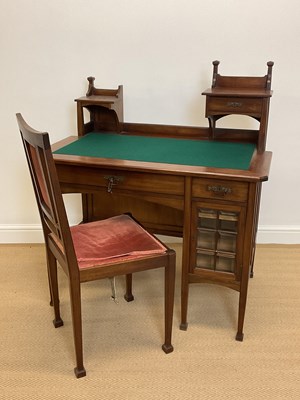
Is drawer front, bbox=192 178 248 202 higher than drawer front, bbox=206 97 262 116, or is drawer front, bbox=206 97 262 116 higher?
drawer front, bbox=206 97 262 116

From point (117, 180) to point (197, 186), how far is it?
0.35 m

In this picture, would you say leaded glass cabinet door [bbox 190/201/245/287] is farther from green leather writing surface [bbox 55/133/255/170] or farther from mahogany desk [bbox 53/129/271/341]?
green leather writing surface [bbox 55/133/255/170]

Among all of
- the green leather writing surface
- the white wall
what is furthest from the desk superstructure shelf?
the white wall

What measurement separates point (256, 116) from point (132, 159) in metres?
0.65

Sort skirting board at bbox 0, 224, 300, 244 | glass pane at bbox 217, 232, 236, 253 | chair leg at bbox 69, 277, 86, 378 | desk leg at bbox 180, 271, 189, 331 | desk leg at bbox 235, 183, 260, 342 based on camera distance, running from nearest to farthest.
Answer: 1. chair leg at bbox 69, 277, 86, 378
2. desk leg at bbox 235, 183, 260, 342
3. glass pane at bbox 217, 232, 236, 253
4. desk leg at bbox 180, 271, 189, 331
5. skirting board at bbox 0, 224, 300, 244

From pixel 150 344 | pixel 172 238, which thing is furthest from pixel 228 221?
pixel 172 238

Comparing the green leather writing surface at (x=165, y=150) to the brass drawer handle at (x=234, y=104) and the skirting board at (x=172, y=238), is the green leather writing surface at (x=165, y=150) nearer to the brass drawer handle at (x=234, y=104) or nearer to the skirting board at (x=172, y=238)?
the brass drawer handle at (x=234, y=104)

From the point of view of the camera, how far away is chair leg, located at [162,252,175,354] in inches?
69.2

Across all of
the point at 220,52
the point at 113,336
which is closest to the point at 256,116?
the point at 220,52

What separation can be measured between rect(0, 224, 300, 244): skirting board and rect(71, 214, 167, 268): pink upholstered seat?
37.2 inches

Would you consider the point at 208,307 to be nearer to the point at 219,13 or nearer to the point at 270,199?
the point at 270,199

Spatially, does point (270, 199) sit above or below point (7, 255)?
above

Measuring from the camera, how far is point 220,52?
2.41 metres

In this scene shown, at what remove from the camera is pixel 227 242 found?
1846mm
